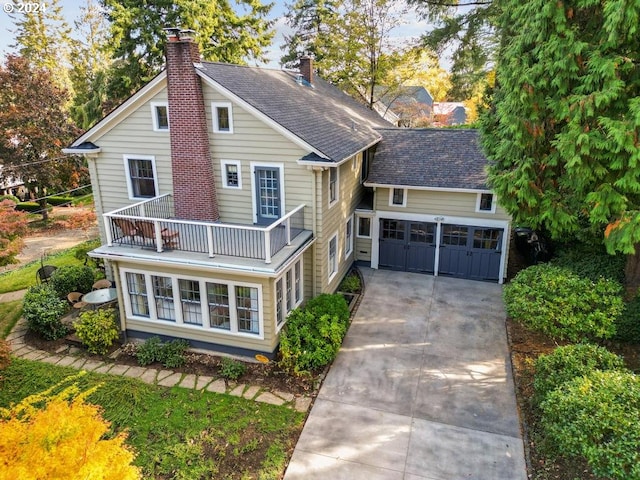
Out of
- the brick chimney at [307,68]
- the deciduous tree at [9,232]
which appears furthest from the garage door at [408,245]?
the deciduous tree at [9,232]

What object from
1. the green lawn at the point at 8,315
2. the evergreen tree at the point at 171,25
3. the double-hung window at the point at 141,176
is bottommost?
the green lawn at the point at 8,315

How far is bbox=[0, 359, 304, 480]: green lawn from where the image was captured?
26.3 feet

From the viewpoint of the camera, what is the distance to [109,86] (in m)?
30.0

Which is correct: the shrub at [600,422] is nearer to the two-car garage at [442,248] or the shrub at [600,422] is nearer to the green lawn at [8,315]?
the two-car garage at [442,248]

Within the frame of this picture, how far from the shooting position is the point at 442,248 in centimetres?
1638

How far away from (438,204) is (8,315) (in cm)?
1561

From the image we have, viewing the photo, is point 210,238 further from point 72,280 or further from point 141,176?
point 72,280

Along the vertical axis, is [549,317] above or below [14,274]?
above

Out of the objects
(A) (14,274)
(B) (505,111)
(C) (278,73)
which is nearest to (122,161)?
(C) (278,73)

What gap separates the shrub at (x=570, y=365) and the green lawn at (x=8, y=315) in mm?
15017

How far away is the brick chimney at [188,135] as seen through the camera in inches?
462

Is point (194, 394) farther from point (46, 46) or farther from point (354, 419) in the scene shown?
point (46, 46)

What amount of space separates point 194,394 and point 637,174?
420 inches

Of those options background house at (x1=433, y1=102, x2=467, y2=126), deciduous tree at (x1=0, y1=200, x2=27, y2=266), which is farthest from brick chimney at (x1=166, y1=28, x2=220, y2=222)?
background house at (x1=433, y1=102, x2=467, y2=126)
